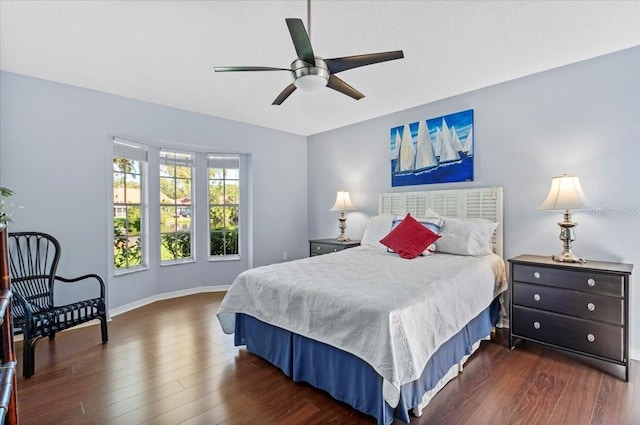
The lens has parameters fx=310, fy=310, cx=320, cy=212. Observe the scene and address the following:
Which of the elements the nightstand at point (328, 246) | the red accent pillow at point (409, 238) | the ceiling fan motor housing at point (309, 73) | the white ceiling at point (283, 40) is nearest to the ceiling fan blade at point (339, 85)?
the ceiling fan motor housing at point (309, 73)

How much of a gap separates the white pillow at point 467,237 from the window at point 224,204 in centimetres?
326

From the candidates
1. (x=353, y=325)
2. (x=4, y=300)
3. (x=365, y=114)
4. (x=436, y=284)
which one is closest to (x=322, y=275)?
(x=353, y=325)

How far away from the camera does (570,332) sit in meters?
2.50

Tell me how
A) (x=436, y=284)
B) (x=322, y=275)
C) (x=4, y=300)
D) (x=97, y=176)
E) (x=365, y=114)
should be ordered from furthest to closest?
1. (x=365, y=114)
2. (x=97, y=176)
3. (x=322, y=275)
4. (x=436, y=284)
5. (x=4, y=300)

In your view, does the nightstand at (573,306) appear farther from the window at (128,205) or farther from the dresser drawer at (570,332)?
the window at (128,205)

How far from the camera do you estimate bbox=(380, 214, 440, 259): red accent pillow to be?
317cm

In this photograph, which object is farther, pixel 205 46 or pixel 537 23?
pixel 205 46

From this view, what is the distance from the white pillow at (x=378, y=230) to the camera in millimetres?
3766

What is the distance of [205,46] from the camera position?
257 cm

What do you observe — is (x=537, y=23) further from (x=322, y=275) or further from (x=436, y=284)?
(x=322, y=275)

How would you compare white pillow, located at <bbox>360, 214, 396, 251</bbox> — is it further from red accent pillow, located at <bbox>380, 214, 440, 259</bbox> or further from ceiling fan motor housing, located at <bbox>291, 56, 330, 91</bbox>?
ceiling fan motor housing, located at <bbox>291, 56, 330, 91</bbox>

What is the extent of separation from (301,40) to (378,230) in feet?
8.34

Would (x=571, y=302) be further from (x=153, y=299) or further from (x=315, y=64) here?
(x=153, y=299)

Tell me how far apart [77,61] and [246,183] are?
2.63 meters
